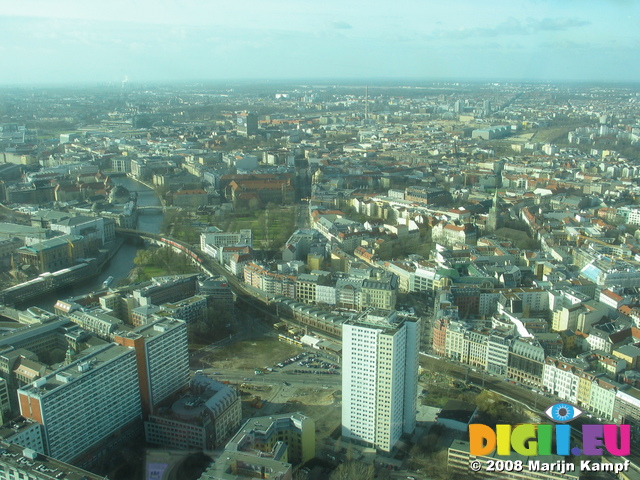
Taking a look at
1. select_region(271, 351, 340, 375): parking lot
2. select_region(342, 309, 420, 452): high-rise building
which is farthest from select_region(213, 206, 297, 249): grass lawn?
select_region(342, 309, 420, 452): high-rise building

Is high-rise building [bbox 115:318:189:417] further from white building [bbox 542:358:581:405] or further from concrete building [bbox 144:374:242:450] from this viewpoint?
white building [bbox 542:358:581:405]

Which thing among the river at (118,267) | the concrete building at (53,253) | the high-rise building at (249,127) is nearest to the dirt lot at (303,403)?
the river at (118,267)

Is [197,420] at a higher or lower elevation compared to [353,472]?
higher

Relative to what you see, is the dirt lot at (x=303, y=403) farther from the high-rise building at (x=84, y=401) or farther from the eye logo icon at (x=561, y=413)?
the eye logo icon at (x=561, y=413)

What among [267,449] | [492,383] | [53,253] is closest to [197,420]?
[267,449]

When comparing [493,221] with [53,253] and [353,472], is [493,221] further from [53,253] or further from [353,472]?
[353,472]

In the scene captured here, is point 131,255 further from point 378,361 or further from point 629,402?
point 629,402

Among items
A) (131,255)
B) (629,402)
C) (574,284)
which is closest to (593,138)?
(574,284)
